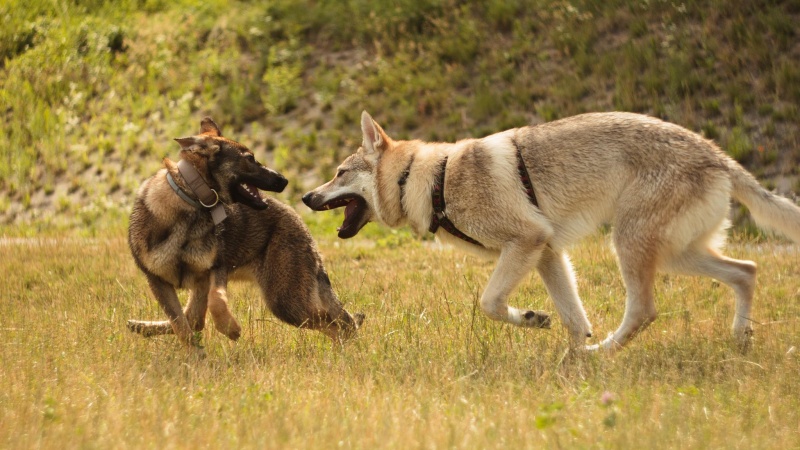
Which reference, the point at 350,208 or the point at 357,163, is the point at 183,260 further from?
the point at 357,163

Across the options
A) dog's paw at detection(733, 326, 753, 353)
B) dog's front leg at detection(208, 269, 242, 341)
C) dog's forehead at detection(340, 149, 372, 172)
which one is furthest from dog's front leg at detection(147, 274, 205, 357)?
dog's paw at detection(733, 326, 753, 353)

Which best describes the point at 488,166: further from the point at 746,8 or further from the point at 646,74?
the point at 746,8

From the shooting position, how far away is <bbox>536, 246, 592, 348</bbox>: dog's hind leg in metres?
6.86

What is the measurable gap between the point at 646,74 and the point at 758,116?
1819 mm

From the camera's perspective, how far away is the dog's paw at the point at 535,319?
21.9 feet

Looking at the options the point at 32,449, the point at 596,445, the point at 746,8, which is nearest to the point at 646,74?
the point at 746,8

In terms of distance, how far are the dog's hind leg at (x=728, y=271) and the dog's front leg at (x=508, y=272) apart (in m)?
0.96

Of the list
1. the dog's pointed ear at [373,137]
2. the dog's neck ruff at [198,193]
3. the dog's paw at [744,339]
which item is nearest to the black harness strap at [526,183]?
the dog's pointed ear at [373,137]

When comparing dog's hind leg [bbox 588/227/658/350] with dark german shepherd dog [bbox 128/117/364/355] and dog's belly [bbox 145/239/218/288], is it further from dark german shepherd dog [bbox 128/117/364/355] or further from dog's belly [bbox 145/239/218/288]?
dog's belly [bbox 145/239/218/288]

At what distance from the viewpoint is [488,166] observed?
6.66 meters

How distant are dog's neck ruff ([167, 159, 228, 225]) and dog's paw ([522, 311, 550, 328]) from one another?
2268 mm

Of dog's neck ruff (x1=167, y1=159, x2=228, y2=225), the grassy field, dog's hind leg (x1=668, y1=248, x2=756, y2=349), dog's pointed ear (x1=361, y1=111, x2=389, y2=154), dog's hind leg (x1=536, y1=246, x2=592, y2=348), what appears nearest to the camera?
the grassy field

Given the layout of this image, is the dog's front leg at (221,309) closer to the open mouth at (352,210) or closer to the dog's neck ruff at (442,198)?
the open mouth at (352,210)

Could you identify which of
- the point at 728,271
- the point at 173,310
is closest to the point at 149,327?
the point at 173,310
